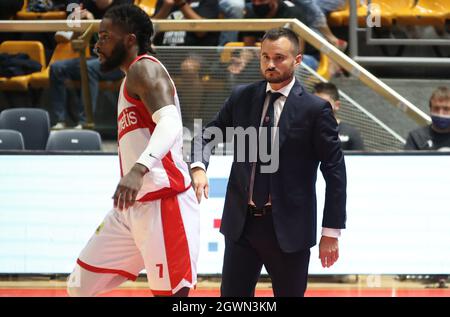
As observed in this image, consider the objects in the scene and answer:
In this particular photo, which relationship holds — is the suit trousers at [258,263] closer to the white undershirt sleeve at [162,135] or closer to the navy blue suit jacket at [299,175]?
the navy blue suit jacket at [299,175]

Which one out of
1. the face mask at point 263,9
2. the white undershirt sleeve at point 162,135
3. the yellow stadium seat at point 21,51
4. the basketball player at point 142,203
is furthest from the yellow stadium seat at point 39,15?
the white undershirt sleeve at point 162,135

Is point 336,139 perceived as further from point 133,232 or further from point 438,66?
point 438,66

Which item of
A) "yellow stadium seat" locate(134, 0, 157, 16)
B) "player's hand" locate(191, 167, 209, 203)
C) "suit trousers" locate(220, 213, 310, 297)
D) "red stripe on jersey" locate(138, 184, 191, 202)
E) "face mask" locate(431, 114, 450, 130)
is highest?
"yellow stadium seat" locate(134, 0, 157, 16)

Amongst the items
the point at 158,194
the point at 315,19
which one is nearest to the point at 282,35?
the point at 158,194

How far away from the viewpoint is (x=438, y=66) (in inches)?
413

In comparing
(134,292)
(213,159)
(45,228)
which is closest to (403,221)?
(213,159)

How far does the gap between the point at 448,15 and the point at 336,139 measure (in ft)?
21.4

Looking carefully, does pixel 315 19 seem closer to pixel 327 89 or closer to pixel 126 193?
pixel 327 89

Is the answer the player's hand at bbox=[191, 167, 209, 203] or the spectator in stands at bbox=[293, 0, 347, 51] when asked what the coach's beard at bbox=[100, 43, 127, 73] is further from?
the spectator in stands at bbox=[293, 0, 347, 51]

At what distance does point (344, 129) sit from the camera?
331 inches

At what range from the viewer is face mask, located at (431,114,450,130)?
826 cm

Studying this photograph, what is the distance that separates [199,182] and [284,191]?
438 mm

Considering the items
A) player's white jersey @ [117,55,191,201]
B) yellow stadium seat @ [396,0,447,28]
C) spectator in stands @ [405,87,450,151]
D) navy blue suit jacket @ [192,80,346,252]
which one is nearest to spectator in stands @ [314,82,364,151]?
spectator in stands @ [405,87,450,151]

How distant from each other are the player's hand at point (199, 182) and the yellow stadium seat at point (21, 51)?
462 centimetres
